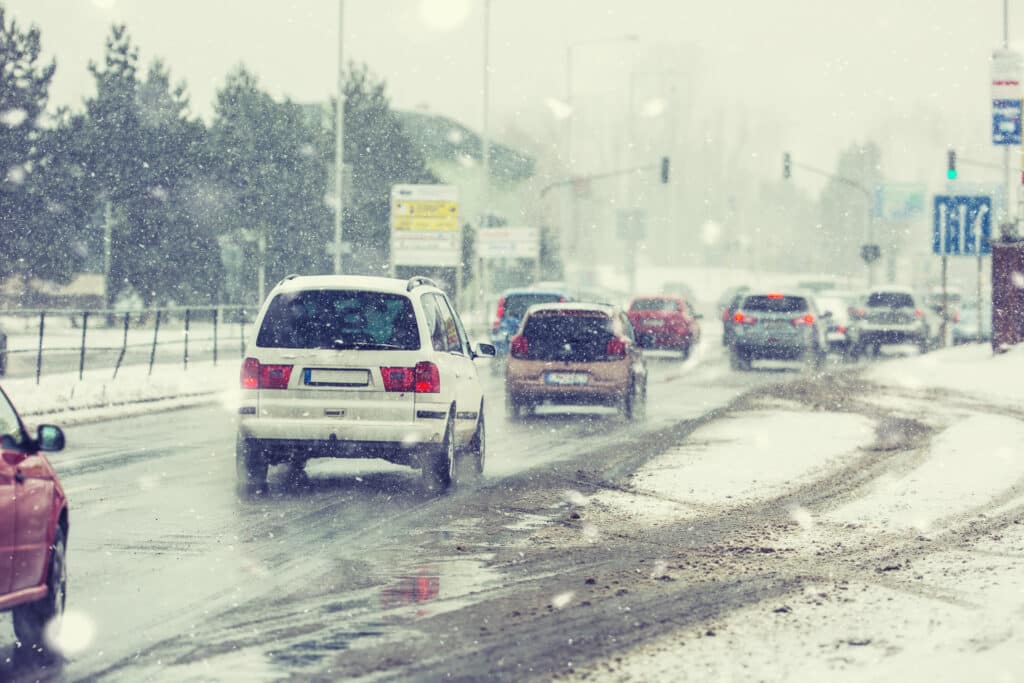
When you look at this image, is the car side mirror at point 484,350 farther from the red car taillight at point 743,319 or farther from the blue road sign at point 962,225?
the blue road sign at point 962,225

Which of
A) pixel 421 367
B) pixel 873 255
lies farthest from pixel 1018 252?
pixel 873 255

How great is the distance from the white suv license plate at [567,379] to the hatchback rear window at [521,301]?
41.5 ft

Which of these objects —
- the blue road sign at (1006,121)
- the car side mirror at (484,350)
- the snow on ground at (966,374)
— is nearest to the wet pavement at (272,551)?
the car side mirror at (484,350)

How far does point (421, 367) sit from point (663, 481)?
2.44 meters

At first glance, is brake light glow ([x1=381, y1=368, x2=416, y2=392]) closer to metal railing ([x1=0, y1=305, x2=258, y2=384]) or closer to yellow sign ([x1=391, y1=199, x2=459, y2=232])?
metal railing ([x1=0, y1=305, x2=258, y2=384])

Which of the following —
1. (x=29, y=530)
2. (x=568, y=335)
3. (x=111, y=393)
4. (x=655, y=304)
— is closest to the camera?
(x=29, y=530)

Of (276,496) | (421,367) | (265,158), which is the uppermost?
(265,158)

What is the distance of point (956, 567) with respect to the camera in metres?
9.51

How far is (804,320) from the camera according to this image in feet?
118

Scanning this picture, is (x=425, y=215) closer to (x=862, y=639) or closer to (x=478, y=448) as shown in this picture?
(x=478, y=448)

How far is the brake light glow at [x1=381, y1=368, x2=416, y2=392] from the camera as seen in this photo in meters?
13.1

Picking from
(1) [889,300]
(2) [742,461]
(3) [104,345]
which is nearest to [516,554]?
(2) [742,461]

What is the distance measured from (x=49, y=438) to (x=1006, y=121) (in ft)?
88.9

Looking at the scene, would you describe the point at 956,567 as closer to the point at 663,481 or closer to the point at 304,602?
the point at 304,602
